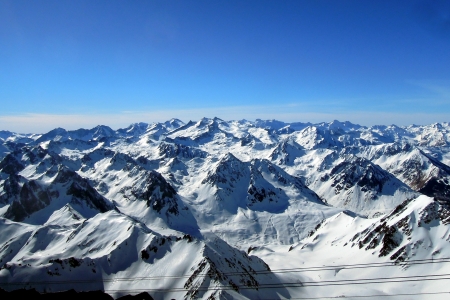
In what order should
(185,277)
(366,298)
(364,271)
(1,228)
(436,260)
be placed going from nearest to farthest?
(185,277)
(366,298)
(436,260)
(364,271)
(1,228)

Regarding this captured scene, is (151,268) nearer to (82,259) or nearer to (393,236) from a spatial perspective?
(82,259)

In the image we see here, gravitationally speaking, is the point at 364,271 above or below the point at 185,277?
below

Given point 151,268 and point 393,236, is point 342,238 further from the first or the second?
point 151,268

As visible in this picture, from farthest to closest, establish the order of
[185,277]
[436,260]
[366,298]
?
[436,260]
[366,298]
[185,277]


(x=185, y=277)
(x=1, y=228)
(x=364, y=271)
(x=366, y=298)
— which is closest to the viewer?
(x=185, y=277)

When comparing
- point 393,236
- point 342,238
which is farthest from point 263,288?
point 342,238

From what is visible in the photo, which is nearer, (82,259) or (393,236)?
(82,259)

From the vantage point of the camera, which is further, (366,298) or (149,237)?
(149,237)

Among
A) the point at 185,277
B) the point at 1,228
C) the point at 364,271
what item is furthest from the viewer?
the point at 1,228

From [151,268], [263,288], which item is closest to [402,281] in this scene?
[263,288]
